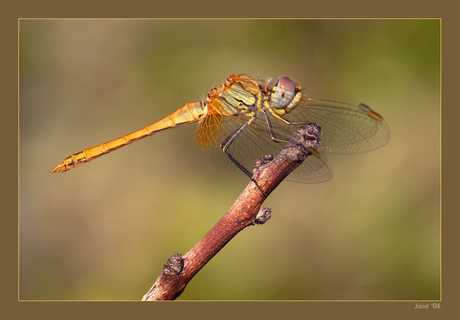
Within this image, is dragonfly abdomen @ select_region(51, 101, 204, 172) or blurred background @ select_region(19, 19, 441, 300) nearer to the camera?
dragonfly abdomen @ select_region(51, 101, 204, 172)

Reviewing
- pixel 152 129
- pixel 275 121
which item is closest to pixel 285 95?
pixel 275 121

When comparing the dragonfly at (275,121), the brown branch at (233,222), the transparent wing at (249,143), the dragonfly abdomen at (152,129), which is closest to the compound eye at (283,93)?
the dragonfly at (275,121)

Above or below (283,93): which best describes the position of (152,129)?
below

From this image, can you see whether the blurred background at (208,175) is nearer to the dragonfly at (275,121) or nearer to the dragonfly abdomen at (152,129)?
the dragonfly abdomen at (152,129)

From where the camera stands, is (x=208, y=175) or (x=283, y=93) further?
(x=208, y=175)

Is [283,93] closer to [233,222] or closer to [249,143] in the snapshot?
[249,143]

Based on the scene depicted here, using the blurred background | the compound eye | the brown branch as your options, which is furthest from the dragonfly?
the brown branch

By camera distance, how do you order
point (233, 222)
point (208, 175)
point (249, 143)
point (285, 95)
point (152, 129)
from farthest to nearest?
point (208, 175) → point (152, 129) → point (249, 143) → point (285, 95) → point (233, 222)

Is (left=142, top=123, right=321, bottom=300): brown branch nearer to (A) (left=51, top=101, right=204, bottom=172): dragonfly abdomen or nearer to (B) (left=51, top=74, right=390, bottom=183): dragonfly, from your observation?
(B) (left=51, top=74, right=390, bottom=183): dragonfly

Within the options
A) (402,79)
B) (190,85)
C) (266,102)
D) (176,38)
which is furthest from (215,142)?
(402,79)
